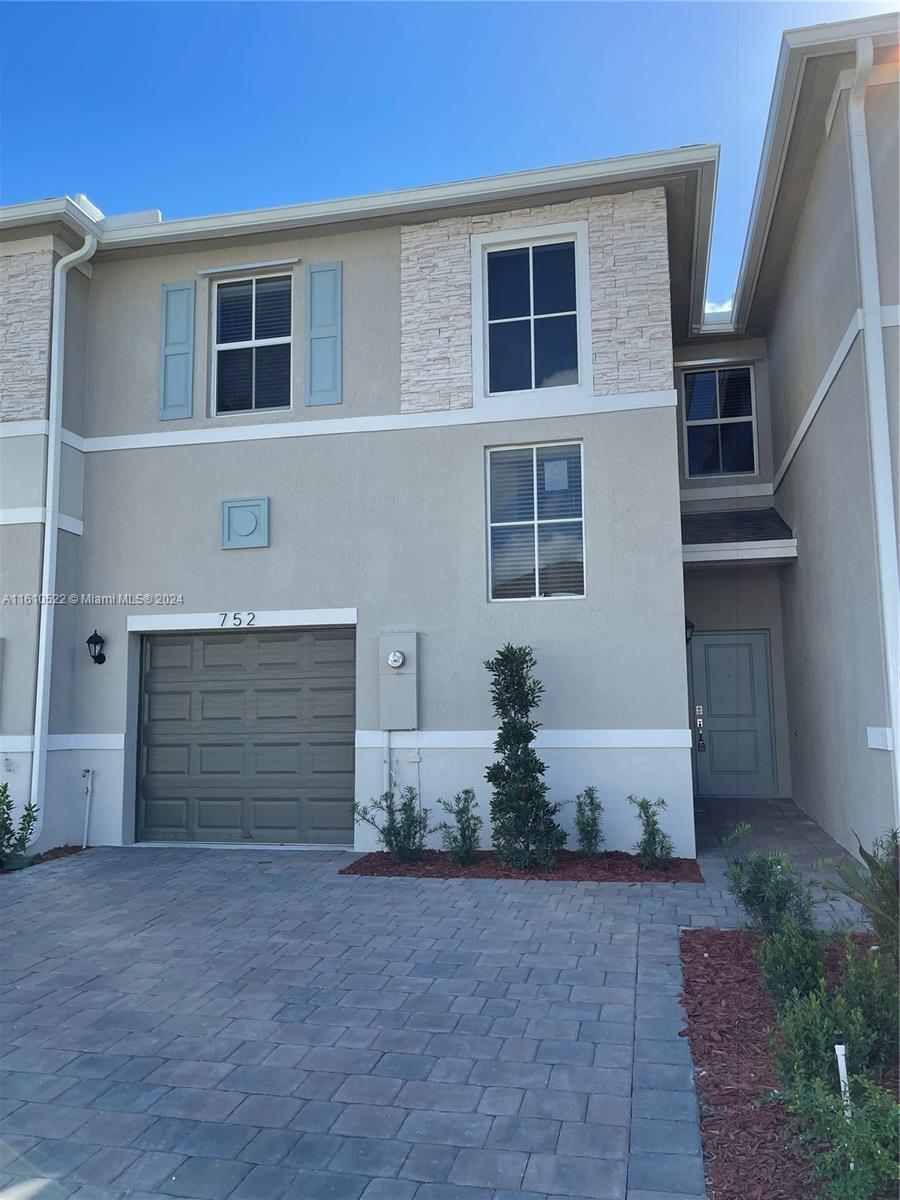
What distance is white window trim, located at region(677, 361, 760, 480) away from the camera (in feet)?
39.9

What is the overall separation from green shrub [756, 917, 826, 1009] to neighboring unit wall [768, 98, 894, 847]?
3094mm

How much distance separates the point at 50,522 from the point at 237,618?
2.20m

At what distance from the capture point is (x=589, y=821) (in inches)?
317

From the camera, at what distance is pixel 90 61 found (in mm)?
8555

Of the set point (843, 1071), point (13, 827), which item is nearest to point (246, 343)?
point (13, 827)

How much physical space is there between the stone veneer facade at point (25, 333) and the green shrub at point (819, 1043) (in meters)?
8.97

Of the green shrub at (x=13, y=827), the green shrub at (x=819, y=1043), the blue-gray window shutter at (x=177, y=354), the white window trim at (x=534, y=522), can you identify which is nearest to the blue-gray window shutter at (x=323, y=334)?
the blue-gray window shutter at (x=177, y=354)

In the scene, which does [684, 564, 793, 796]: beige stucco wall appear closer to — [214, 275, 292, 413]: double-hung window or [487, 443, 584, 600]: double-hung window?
[487, 443, 584, 600]: double-hung window

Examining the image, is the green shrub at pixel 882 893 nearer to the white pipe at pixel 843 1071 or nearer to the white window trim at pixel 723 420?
the white pipe at pixel 843 1071

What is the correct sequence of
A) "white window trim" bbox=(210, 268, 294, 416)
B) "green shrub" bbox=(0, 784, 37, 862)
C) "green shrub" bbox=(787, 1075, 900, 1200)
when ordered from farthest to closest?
"white window trim" bbox=(210, 268, 294, 416), "green shrub" bbox=(0, 784, 37, 862), "green shrub" bbox=(787, 1075, 900, 1200)

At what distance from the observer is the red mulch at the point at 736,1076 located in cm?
294

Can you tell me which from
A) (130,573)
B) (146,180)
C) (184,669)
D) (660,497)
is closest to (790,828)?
(660,497)

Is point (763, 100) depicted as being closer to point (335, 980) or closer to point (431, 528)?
point (431, 528)

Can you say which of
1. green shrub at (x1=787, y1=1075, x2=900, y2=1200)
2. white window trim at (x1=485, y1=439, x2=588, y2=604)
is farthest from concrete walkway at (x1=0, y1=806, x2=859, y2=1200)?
white window trim at (x1=485, y1=439, x2=588, y2=604)
